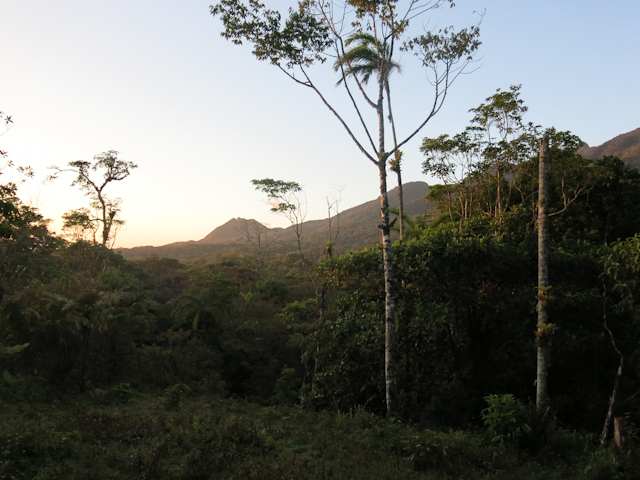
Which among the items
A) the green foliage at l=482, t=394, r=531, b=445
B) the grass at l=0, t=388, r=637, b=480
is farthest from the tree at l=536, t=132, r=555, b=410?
the grass at l=0, t=388, r=637, b=480

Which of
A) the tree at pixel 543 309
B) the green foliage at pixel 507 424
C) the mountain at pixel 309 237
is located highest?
the mountain at pixel 309 237

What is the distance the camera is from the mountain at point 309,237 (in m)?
64.8

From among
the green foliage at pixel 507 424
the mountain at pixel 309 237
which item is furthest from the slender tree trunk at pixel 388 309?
the mountain at pixel 309 237

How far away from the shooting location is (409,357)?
1164cm

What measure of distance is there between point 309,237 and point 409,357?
7949cm

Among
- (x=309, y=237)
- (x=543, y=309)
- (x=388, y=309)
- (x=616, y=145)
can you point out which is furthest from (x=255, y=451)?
(x=616, y=145)

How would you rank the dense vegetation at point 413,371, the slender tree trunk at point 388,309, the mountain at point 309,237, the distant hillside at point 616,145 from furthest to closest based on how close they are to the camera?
the distant hillside at point 616,145 → the mountain at point 309,237 → the slender tree trunk at point 388,309 → the dense vegetation at point 413,371

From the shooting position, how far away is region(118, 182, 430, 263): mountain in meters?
64.8

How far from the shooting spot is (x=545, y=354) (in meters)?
8.84

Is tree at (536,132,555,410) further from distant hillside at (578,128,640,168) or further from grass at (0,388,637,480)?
distant hillside at (578,128,640,168)

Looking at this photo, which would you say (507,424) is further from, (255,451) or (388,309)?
(255,451)

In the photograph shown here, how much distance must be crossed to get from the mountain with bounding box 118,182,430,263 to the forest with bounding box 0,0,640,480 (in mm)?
25995

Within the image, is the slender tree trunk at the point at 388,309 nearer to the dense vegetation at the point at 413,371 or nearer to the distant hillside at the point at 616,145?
the dense vegetation at the point at 413,371

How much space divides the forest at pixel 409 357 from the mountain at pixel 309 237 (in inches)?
1023
